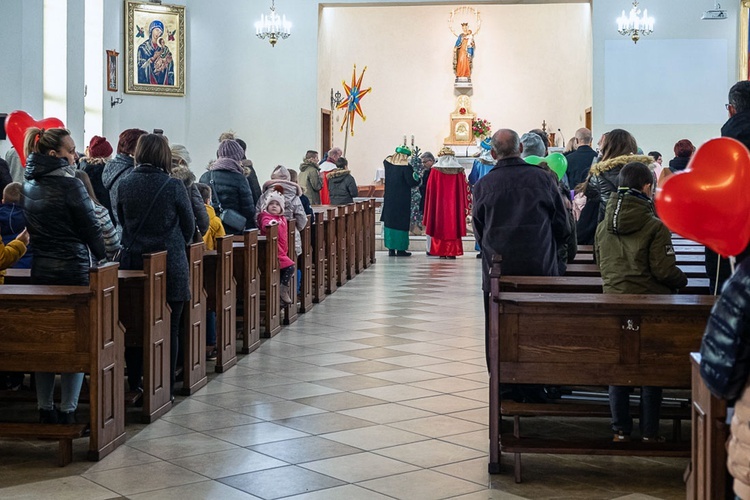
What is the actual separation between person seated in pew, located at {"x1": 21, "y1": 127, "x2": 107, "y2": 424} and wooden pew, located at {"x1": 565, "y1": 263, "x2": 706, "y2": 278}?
3007 millimetres

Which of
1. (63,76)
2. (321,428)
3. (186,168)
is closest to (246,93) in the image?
(63,76)

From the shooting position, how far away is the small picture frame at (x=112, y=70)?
1623 centimetres

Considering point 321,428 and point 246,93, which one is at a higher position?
point 246,93

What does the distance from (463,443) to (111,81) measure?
497 inches

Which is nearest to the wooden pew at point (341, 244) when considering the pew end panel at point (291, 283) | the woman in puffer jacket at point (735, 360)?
the pew end panel at point (291, 283)

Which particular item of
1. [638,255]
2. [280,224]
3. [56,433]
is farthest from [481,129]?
[56,433]

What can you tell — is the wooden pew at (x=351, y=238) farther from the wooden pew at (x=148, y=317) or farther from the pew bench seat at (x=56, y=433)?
the pew bench seat at (x=56, y=433)

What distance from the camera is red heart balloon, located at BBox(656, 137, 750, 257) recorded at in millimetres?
2652

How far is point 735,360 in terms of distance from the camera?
2.54 metres

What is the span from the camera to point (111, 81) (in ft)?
53.7

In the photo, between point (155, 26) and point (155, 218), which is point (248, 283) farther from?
point (155, 26)

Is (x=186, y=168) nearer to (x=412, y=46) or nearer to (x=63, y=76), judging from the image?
(x=63, y=76)

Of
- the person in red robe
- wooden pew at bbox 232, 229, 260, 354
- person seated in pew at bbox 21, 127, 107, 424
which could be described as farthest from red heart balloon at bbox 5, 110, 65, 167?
the person in red robe

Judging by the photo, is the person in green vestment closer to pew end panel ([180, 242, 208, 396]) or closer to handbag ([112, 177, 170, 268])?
pew end panel ([180, 242, 208, 396])
